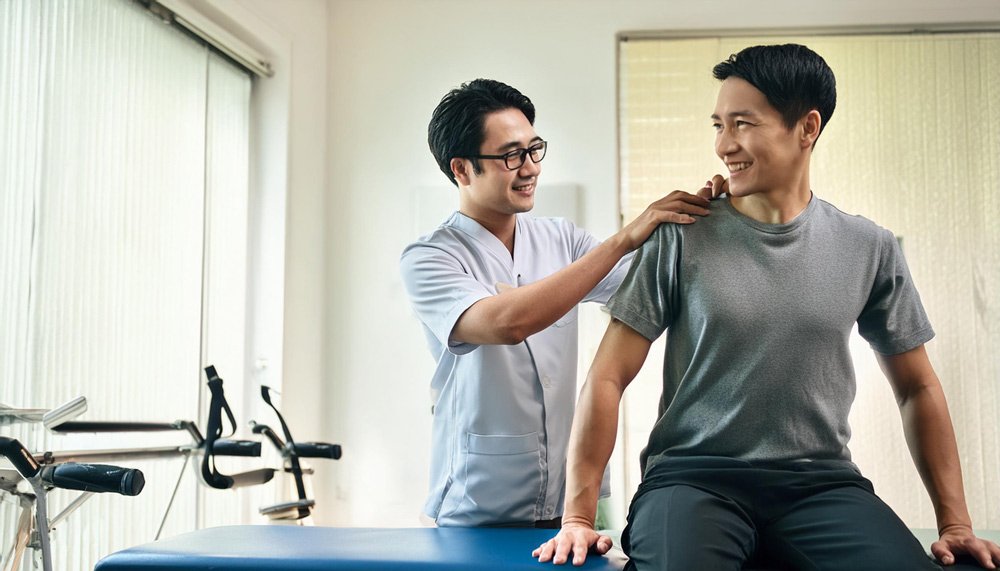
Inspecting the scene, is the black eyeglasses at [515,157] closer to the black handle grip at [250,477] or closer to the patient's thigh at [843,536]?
the patient's thigh at [843,536]

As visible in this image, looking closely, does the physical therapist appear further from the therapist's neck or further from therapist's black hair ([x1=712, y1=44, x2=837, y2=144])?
therapist's black hair ([x1=712, y1=44, x2=837, y2=144])

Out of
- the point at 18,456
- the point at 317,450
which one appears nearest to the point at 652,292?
the point at 18,456

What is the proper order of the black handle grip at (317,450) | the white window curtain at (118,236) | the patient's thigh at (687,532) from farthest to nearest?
the black handle grip at (317,450) → the white window curtain at (118,236) → the patient's thigh at (687,532)

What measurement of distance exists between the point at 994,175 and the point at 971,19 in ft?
2.40

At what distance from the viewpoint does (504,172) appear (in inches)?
77.7

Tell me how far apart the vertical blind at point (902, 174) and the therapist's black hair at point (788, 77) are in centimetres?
254

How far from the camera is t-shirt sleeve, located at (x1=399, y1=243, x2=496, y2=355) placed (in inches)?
72.3

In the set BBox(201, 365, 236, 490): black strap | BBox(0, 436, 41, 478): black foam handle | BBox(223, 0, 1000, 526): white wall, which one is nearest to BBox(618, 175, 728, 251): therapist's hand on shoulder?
BBox(0, 436, 41, 478): black foam handle

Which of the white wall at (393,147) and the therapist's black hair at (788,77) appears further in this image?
the white wall at (393,147)

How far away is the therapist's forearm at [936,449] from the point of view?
155 cm

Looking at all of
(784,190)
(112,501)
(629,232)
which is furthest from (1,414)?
(784,190)

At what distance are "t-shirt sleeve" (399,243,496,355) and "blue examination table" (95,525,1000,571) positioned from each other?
42 centimetres

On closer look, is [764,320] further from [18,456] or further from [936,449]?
[18,456]

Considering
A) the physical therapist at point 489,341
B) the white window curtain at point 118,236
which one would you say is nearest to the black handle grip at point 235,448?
the white window curtain at point 118,236
